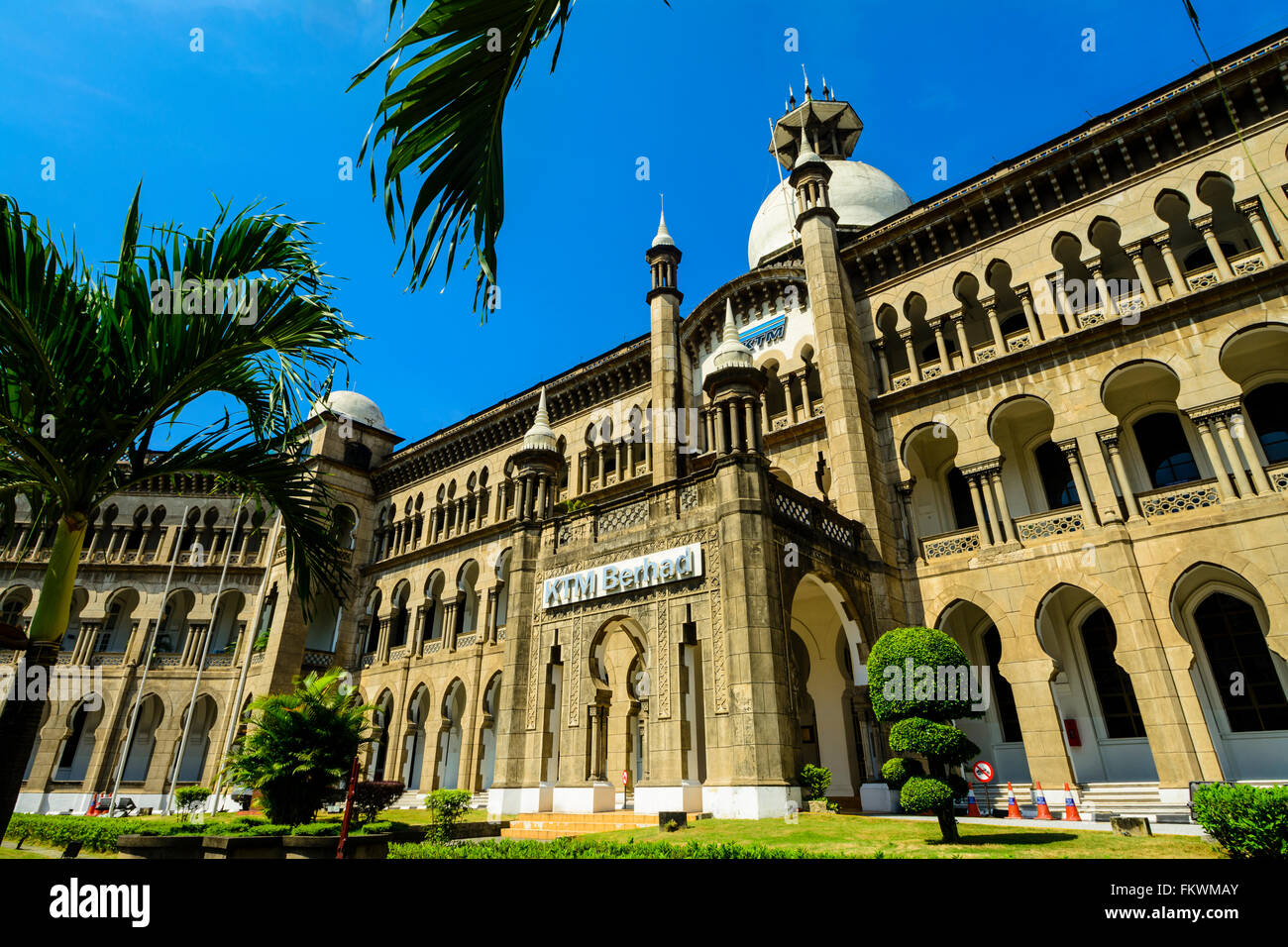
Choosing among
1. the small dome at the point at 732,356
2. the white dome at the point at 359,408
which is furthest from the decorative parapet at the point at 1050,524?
the white dome at the point at 359,408

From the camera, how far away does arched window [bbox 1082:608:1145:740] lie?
18.4 metres

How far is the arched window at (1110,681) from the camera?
725 inches

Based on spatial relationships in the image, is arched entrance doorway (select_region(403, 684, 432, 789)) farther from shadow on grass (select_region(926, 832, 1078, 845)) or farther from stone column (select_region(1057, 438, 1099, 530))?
stone column (select_region(1057, 438, 1099, 530))

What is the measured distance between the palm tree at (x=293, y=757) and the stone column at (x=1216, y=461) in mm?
20999

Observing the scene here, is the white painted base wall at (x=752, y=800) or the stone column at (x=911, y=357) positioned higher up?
the stone column at (x=911, y=357)

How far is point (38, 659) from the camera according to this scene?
6203 millimetres

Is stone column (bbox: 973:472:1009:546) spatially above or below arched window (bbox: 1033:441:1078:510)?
below

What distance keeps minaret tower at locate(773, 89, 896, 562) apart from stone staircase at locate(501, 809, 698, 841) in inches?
374

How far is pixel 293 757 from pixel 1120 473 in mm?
20737

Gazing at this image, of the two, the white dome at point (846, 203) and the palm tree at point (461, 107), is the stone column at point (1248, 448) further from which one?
the palm tree at point (461, 107)

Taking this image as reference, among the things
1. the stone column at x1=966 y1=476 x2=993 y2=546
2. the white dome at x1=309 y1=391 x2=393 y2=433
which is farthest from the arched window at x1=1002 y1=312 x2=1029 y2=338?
the white dome at x1=309 y1=391 x2=393 y2=433

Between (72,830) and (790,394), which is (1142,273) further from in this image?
(72,830)

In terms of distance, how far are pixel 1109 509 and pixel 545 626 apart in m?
14.4
